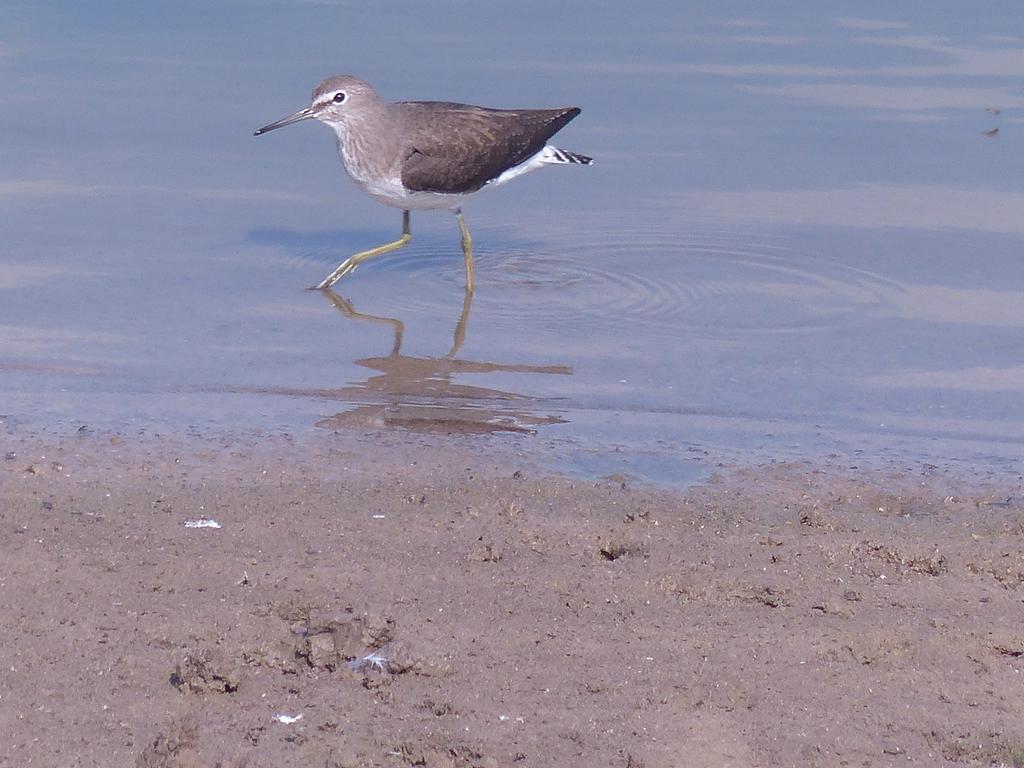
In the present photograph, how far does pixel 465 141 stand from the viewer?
27.7 feet

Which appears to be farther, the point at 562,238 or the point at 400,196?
the point at 562,238

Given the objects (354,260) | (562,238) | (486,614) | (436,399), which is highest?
(562,238)

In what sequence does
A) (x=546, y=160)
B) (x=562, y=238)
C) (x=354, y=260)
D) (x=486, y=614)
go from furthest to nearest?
(x=546, y=160), (x=562, y=238), (x=354, y=260), (x=486, y=614)

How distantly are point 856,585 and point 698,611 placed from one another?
0.52m

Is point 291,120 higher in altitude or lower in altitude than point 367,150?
higher

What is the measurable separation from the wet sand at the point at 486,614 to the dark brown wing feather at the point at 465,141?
3196 mm

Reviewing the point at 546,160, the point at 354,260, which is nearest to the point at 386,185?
the point at 354,260

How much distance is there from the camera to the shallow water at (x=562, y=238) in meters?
6.14

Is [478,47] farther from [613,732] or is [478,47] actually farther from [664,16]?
[613,732]

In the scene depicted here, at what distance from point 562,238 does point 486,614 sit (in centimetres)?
489

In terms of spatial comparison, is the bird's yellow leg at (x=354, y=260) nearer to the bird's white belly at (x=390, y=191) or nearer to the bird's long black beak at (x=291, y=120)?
the bird's white belly at (x=390, y=191)

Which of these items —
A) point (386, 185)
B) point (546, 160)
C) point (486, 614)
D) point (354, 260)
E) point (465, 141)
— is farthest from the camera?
point (546, 160)

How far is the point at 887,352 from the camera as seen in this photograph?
6.93 metres

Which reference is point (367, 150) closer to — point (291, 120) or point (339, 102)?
point (339, 102)
